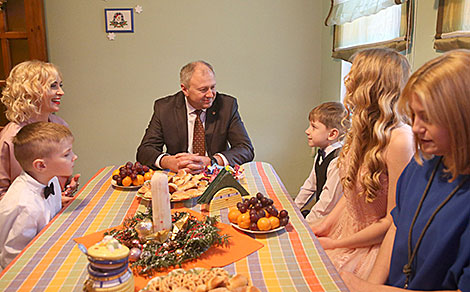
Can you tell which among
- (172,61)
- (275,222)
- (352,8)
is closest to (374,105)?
(275,222)

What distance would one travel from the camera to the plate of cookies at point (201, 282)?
3.13 feet

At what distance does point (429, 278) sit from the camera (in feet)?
3.57

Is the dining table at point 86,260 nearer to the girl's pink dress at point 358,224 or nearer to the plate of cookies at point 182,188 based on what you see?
the plate of cookies at point 182,188

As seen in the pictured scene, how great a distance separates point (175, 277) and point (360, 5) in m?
2.59

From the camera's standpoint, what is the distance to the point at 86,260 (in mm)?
1252

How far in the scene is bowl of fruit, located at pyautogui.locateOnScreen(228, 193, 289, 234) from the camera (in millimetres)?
1424

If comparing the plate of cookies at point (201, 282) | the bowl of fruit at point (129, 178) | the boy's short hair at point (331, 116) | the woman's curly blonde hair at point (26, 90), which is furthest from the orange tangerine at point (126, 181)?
the boy's short hair at point (331, 116)

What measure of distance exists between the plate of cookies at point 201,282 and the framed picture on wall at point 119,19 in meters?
3.37

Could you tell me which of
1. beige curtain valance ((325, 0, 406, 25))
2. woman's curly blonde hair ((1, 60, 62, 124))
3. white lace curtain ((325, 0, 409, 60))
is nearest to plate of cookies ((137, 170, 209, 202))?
woman's curly blonde hair ((1, 60, 62, 124))

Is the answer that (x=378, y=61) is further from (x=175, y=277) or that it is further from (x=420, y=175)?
(x=175, y=277)

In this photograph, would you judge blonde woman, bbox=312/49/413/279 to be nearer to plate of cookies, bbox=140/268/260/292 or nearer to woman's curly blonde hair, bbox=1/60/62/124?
Result: plate of cookies, bbox=140/268/260/292

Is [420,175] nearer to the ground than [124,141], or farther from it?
farther from it

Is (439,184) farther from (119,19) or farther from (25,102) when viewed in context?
(119,19)

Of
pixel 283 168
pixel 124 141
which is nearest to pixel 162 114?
pixel 124 141
